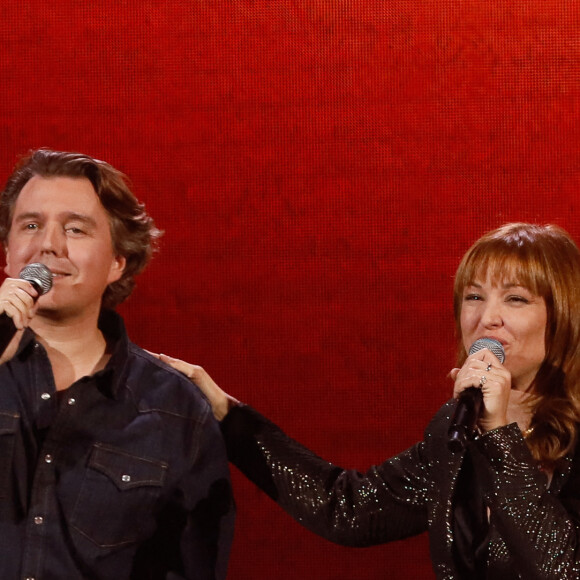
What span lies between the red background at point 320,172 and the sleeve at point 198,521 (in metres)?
0.73

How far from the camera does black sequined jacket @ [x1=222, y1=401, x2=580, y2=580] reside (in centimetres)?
186

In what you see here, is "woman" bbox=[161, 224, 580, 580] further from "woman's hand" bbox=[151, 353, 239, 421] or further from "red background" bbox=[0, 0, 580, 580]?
"red background" bbox=[0, 0, 580, 580]

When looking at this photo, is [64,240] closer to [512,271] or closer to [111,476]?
[111,476]

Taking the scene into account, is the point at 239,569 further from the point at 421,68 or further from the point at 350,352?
the point at 421,68

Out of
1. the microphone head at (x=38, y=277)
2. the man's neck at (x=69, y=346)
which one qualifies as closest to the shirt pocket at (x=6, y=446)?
the man's neck at (x=69, y=346)

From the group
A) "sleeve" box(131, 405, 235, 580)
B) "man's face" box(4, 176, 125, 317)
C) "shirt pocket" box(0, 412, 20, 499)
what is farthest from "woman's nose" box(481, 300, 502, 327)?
"shirt pocket" box(0, 412, 20, 499)

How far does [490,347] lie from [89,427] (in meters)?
0.86

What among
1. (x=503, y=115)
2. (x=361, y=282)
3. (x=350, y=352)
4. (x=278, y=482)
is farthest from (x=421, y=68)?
(x=278, y=482)

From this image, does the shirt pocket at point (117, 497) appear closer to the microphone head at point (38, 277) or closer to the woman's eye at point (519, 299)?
the microphone head at point (38, 277)

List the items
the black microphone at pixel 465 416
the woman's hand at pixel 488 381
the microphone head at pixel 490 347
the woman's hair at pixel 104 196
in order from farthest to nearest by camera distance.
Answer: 1. the woman's hair at pixel 104 196
2. the microphone head at pixel 490 347
3. the woman's hand at pixel 488 381
4. the black microphone at pixel 465 416

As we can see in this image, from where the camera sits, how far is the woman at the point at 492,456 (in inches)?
73.5

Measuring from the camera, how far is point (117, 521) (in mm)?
2080

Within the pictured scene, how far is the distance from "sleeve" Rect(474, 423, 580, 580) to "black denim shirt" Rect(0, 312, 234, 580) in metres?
0.65

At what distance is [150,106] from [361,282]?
825mm
